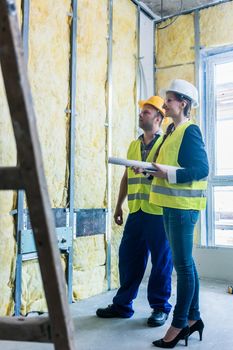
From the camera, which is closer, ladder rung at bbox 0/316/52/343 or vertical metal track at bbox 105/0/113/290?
ladder rung at bbox 0/316/52/343

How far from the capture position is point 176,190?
6.37 ft

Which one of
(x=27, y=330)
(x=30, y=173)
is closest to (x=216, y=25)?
(x=30, y=173)

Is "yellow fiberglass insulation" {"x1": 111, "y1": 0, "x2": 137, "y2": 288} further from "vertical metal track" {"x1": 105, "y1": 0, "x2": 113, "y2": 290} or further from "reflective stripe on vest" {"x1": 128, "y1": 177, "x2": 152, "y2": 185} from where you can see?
"reflective stripe on vest" {"x1": 128, "y1": 177, "x2": 152, "y2": 185}

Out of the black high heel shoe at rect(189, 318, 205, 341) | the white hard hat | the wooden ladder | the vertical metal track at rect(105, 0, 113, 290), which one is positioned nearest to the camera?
the wooden ladder

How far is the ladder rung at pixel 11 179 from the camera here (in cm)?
74

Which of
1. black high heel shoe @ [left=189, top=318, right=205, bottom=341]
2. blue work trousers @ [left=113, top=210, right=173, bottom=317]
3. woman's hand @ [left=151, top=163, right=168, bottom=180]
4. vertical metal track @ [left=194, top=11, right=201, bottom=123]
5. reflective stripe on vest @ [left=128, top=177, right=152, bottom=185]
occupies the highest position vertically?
vertical metal track @ [left=194, top=11, right=201, bottom=123]

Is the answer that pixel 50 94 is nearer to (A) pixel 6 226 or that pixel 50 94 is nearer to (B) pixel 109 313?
(A) pixel 6 226

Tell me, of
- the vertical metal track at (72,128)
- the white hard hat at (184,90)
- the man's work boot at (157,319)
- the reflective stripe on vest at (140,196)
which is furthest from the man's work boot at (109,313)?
the white hard hat at (184,90)

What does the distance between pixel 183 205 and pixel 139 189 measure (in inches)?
25.9

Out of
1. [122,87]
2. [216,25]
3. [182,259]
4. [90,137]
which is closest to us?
[182,259]

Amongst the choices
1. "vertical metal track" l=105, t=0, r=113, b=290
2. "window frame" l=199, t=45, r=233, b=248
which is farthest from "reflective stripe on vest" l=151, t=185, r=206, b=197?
"window frame" l=199, t=45, r=233, b=248

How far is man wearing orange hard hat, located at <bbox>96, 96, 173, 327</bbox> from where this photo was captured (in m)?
2.39

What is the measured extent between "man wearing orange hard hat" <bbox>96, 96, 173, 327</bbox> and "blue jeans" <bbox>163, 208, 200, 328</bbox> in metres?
0.44

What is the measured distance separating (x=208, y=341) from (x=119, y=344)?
0.49m
